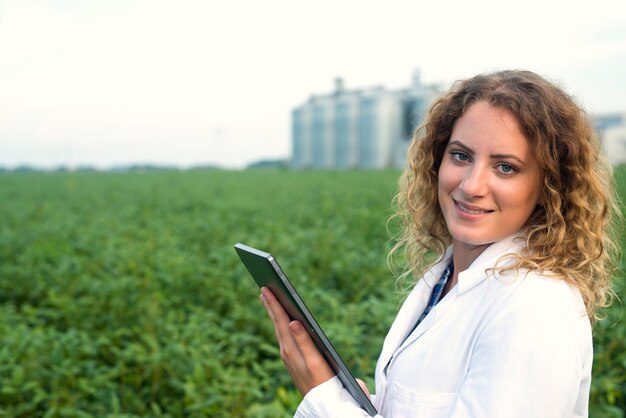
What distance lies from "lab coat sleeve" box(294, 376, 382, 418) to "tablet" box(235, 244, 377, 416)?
0.06ft

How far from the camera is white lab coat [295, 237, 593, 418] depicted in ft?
3.25

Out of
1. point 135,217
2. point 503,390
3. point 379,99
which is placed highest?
point 379,99

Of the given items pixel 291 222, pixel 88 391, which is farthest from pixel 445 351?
pixel 291 222

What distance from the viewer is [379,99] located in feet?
174

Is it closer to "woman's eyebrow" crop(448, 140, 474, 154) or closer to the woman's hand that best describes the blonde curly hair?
"woman's eyebrow" crop(448, 140, 474, 154)

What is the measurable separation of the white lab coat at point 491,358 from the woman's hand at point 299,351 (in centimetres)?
4

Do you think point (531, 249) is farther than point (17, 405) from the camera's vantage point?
No

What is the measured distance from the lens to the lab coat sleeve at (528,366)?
985 millimetres

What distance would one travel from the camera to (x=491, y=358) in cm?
102

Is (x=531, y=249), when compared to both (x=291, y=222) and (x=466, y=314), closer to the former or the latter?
(x=466, y=314)

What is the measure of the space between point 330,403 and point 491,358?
1.35 feet

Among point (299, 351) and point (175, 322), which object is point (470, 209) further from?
point (175, 322)

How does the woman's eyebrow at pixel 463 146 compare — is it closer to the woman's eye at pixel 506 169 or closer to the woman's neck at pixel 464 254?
the woman's eye at pixel 506 169

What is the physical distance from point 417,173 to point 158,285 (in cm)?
382
